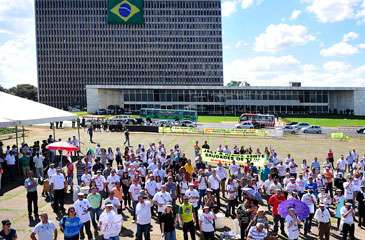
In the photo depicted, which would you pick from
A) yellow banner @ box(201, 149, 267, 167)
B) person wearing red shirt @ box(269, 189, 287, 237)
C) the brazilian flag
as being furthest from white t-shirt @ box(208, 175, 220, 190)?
the brazilian flag

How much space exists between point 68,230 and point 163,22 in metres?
151

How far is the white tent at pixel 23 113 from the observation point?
74.0 feet

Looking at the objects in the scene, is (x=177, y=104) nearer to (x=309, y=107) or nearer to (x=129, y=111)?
(x=129, y=111)

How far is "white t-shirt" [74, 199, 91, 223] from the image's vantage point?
38.3 ft

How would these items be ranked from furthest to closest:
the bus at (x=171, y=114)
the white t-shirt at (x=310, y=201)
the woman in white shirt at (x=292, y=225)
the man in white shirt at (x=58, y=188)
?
the bus at (x=171, y=114) → the man in white shirt at (x=58, y=188) → the white t-shirt at (x=310, y=201) → the woman in white shirt at (x=292, y=225)

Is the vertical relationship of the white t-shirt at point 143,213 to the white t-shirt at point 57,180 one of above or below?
below

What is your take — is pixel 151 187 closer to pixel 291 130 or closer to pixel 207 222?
pixel 207 222

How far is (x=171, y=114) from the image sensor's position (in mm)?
73000

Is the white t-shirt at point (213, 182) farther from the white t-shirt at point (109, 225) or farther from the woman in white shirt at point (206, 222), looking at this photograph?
the white t-shirt at point (109, 225)

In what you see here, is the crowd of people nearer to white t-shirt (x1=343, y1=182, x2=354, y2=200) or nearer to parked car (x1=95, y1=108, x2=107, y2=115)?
white t-shirt (x1=343, y1=182, x2=354, y2=200)

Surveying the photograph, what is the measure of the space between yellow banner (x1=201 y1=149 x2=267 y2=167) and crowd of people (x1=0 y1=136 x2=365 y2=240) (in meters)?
1.77

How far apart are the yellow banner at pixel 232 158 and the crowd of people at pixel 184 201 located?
69.7 inches

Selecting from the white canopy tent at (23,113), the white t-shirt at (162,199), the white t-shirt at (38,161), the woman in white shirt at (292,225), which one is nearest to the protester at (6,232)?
the white t-shirt at (162,199)

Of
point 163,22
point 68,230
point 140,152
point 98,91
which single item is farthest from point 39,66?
point 68,230
